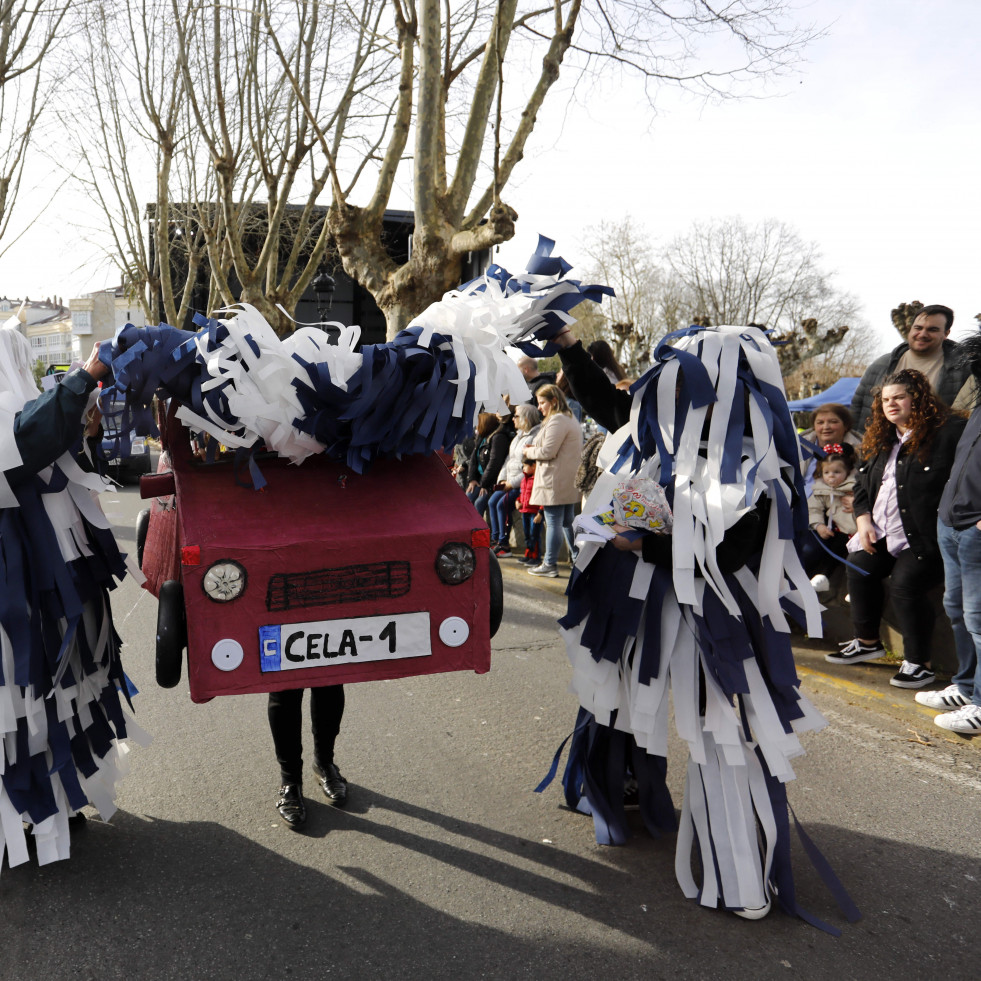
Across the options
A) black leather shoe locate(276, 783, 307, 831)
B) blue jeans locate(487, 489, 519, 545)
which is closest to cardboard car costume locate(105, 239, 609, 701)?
black leather shoe locate(276, 783, 307, 831)

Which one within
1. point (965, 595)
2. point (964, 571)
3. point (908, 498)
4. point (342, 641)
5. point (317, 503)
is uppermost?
point (317, 503)

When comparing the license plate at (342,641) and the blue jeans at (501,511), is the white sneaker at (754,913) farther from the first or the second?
the blue jeans at (501,511)

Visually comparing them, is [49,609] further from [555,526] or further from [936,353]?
[555,526]

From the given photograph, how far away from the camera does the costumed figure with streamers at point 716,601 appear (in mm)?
2412

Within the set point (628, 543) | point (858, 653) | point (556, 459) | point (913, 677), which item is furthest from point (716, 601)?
point (556, 459)

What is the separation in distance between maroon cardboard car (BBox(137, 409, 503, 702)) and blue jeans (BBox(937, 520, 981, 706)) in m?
2.70

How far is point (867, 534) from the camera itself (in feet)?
15.3

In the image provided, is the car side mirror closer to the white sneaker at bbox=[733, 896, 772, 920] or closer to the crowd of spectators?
the crowd of spectators

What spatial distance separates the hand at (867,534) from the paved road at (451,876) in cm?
113

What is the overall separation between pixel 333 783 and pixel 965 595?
304cm

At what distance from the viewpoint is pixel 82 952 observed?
2.22 m

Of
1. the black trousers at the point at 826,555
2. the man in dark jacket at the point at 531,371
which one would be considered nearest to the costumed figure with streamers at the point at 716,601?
the man in dark jacket at the point at 531,371

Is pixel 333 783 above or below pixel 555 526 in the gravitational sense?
below

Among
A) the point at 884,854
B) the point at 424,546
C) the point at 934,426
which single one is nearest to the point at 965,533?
the point at 934,426
